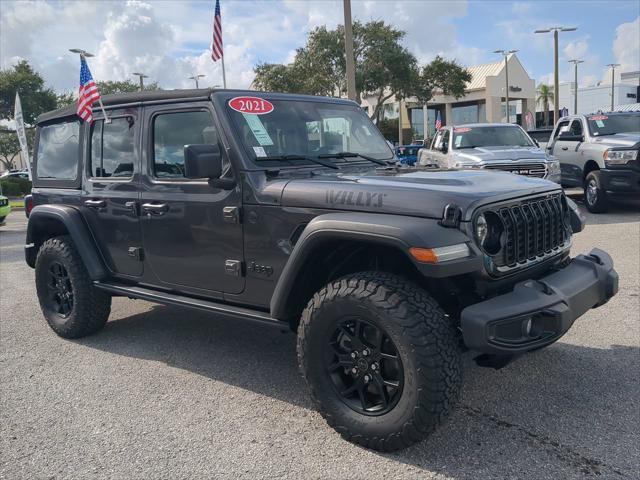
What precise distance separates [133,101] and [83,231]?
3.69 ft

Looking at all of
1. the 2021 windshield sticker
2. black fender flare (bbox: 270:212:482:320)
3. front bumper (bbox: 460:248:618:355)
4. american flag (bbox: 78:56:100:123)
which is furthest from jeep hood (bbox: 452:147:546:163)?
black fender flare (bbox: 270:212:482:320)

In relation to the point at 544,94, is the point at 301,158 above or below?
below

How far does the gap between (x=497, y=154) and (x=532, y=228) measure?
23.9ft

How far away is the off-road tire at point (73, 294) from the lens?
4602 millimetres

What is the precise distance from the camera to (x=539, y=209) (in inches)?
128

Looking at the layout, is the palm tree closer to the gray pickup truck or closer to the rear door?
the rear door

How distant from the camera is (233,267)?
3.51 m

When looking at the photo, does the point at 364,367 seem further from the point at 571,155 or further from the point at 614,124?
the point at 614,124

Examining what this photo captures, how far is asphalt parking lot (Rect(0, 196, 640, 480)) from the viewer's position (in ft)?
9.21

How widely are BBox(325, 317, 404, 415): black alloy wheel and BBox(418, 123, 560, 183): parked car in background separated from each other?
262 inches

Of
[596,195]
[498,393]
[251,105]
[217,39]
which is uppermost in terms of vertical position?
[217,39]

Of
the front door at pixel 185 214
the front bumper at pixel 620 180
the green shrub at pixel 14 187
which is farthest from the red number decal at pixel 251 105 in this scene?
the green shrub at pixel 14 187

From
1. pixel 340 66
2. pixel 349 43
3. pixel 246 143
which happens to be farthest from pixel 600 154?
pixel 340 66

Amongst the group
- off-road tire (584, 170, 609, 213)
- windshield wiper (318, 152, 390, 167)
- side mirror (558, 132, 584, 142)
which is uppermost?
windshield wiper (318, 152, 390, 167)
